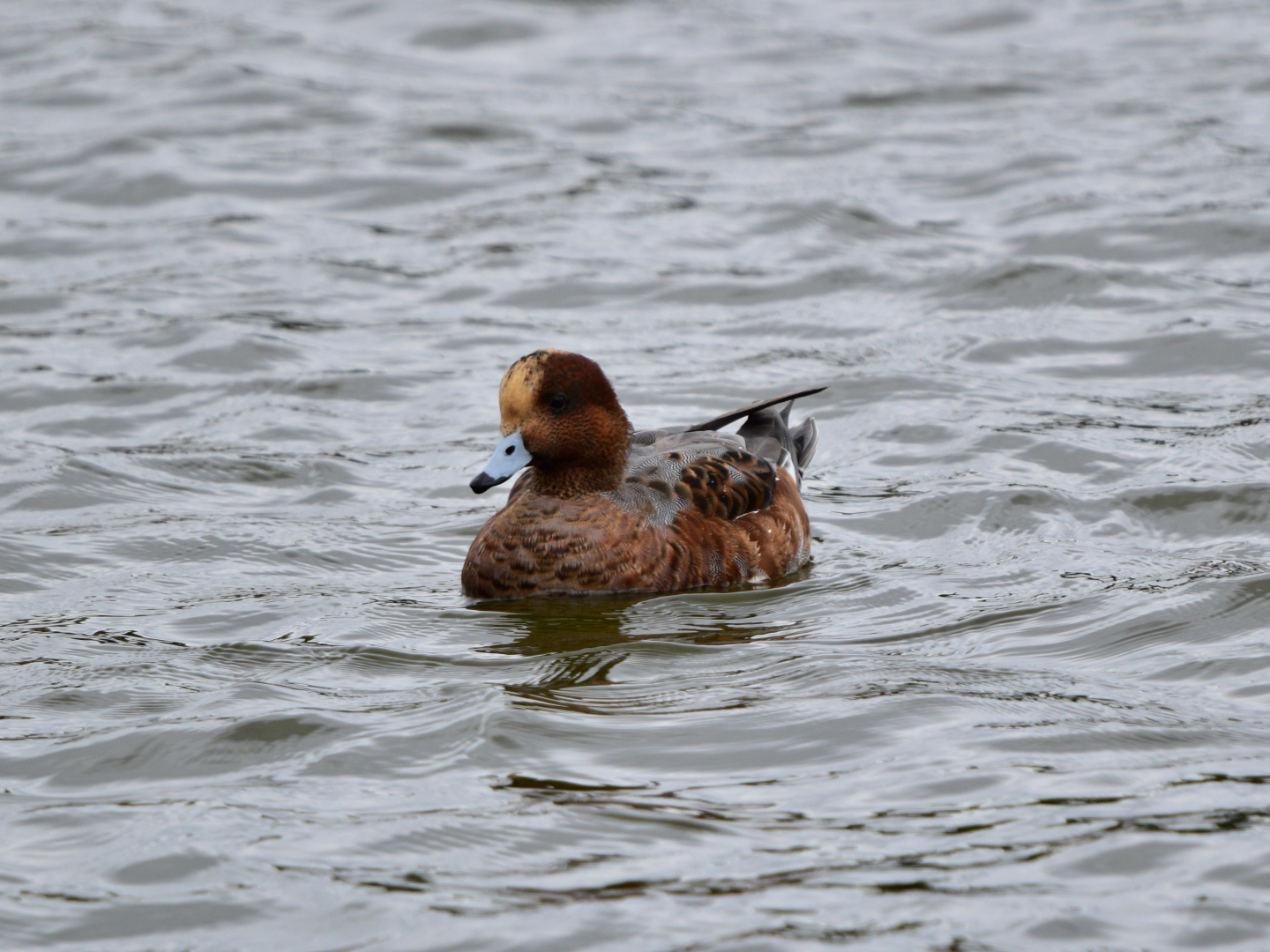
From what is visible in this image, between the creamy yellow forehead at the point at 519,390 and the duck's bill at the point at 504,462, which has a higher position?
the creamy yellow forehead at the point at 519,390

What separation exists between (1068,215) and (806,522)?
6.41 meters

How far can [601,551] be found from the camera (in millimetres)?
7230

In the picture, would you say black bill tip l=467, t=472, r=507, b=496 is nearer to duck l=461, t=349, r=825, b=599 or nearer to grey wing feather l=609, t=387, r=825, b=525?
duck l=461, t=349, r=825, b=599

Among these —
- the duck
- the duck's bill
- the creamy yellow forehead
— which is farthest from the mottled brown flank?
the creamy yellow forehead

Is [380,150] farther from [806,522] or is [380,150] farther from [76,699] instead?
[76,699]

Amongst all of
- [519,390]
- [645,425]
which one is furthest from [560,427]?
[645,425]

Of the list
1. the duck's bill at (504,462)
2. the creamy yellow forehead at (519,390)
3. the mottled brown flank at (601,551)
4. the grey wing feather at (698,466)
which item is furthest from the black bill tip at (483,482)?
the grey wing feather at (698,466)

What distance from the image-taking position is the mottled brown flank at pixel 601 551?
722 cm

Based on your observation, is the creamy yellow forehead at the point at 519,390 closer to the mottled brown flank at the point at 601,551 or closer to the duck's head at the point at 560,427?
the duck's head at the point at 560,427

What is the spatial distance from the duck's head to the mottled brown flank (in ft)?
0.40

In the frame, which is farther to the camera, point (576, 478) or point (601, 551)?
point (576, 478)

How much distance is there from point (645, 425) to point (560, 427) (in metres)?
2.87

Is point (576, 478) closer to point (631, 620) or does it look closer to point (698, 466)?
point (698, 466)

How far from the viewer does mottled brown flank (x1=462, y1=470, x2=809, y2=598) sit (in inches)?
284
